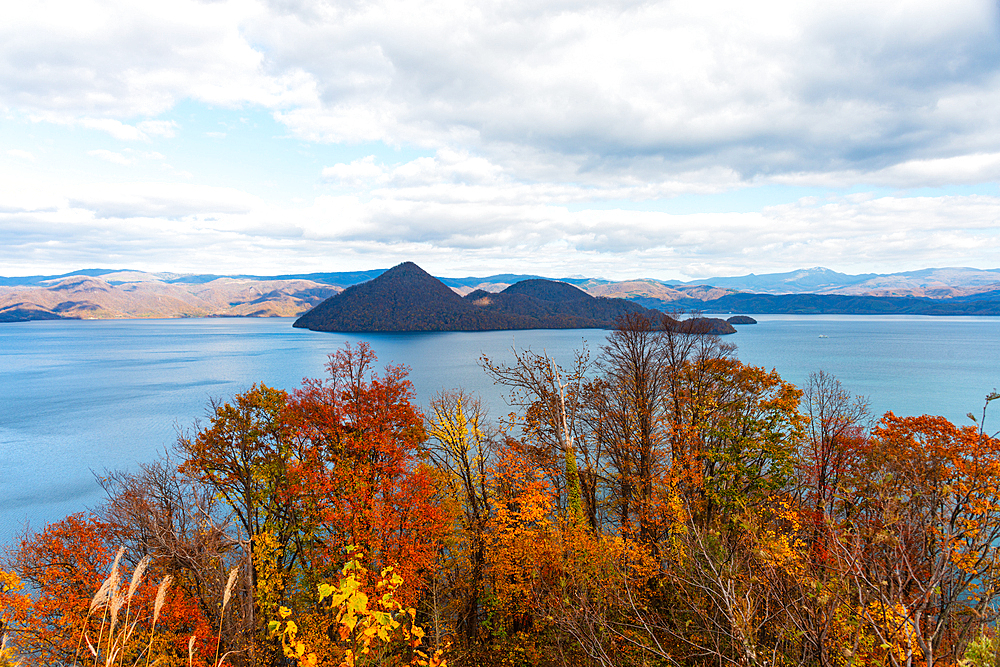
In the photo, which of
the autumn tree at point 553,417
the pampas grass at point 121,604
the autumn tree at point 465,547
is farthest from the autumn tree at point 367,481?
the pampas grass at point 121,604

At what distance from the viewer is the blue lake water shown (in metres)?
39.8

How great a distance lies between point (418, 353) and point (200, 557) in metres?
102

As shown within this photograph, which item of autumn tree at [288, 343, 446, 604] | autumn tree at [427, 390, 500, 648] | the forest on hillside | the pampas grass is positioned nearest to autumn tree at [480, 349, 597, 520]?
the forest on hillside

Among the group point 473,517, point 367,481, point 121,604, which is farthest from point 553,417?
point 121,604

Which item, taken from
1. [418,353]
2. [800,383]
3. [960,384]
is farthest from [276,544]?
[418,353]

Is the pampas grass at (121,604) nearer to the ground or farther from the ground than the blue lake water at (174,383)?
farther from the ground

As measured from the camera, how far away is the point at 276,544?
20672mm

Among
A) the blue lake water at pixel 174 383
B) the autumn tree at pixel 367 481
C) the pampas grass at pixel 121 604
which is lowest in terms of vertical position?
the blue lake water at pixel 174 383

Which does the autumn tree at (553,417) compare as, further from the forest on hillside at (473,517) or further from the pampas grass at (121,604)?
the pampas grass at (121,604)

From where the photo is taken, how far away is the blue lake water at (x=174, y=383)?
39.8m

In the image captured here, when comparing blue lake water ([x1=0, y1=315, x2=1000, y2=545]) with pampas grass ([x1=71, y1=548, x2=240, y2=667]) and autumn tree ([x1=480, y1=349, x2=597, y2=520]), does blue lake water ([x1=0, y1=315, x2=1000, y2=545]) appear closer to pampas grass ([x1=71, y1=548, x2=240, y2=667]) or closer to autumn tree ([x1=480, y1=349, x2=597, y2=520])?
autumn tree ([x1=480, y1=349, x2=597, y2=520])

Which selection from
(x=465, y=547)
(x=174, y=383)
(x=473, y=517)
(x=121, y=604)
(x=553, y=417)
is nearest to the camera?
Result: (x=121, y=604)

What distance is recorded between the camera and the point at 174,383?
78438 millimetres

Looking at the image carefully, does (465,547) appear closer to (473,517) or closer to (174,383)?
(473,517)
